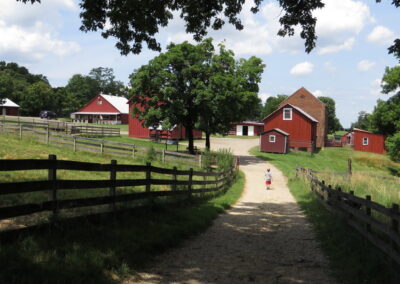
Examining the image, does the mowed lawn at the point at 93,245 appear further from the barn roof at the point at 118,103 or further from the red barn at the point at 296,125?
the barn roof at the point at 118,103

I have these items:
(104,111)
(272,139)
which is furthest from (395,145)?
(104,111)

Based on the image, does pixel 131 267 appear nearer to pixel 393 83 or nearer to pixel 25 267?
pixel 25 267

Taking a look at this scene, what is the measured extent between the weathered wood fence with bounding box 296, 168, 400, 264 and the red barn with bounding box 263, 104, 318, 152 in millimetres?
41785

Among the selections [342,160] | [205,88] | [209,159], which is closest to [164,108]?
[205,88]

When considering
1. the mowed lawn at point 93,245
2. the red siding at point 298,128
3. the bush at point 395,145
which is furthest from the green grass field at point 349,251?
the red siding at point 298,128

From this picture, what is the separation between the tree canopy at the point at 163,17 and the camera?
34.9 ft

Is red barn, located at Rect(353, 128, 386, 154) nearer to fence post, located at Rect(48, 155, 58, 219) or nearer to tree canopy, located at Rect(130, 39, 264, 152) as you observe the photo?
tree canopy, located at Rect(130, 39, 264, 152)

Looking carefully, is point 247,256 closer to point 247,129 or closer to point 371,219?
point 371,219

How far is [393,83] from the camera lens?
47719 mm

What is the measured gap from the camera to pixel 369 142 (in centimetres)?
5878

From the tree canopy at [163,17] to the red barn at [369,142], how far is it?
52.3 meters

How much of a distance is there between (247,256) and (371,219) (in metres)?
2.38

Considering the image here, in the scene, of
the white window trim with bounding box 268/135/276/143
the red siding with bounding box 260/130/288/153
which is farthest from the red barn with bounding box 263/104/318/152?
the white window trim with bounding box 268/135/276/143

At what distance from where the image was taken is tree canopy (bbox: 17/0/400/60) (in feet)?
34.9
